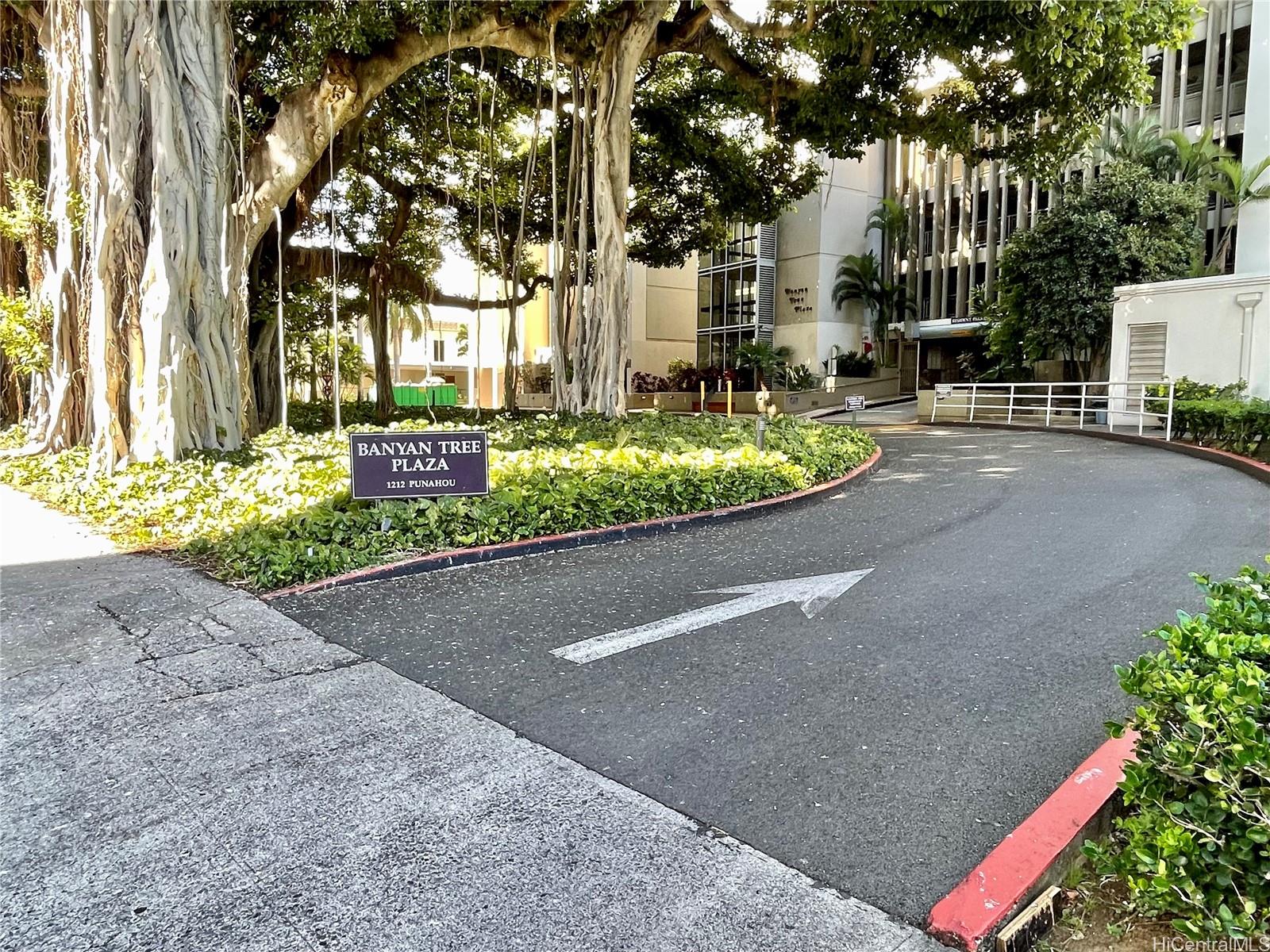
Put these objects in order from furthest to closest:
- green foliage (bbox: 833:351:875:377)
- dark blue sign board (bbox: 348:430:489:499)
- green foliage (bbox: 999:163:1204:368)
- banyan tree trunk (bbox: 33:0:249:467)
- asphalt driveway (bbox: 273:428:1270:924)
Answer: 1. green foliage (bbox: 833:351:875:377)
2. green foliage (bbox: 999:163:1204:368)
3. banyan tree trunk (bbox: 33:0:249:467)
4. dark blue sign board (bbox: 348:430:489:499)
5. asphalt driveway (bbox: 273:428:1270:924)

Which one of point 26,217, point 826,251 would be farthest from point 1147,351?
point 26,217

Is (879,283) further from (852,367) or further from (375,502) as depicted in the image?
(375,502)

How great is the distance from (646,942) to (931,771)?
1.33m

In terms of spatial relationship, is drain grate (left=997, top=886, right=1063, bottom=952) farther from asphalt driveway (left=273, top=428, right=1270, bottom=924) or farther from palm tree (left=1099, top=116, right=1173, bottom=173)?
palm tree (left=1099, top=116, right=1173, bottom=173)

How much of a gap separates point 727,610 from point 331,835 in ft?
8.93

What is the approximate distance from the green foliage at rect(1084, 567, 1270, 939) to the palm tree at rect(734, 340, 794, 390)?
26.6 meters

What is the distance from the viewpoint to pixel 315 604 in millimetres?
4930

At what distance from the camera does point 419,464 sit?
20.3 feet

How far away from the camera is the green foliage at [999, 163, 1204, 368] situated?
1798 centimetres

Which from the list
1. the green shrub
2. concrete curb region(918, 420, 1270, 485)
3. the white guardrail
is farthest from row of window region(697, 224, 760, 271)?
the green shrub

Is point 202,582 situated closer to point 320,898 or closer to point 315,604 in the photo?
point 315,604

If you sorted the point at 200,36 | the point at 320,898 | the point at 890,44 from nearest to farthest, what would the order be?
the point at 320,898 < the point at 200,36 < the point at 890,44

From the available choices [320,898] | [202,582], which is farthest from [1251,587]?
[202,582]

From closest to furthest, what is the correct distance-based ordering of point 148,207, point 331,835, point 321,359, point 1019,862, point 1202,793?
point 1202,793 → point 1019,862 → point 331,835 → point 148,207 → point 321,359
